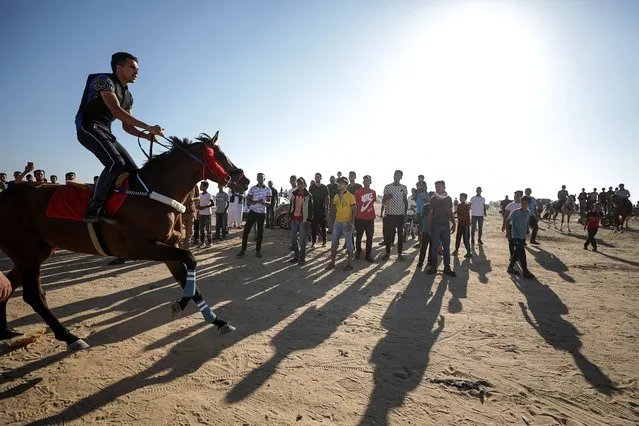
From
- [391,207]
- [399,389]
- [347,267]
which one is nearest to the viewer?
[399,389]

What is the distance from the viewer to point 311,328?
464 cm

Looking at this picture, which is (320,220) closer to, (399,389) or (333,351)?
(333,351)

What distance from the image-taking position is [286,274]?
8141 mm

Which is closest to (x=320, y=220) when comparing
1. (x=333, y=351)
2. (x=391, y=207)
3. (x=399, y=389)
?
(x=391, y=207)

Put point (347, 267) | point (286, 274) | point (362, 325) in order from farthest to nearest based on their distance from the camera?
point (347, 267), point (286, 274), point (362, 325)

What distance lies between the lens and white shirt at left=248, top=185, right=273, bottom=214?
9898 mm

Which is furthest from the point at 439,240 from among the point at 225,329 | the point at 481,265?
the point at 225,329

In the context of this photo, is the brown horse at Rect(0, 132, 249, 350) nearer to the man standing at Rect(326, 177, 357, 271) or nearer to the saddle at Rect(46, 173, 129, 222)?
the saddle at Rect(46, 173, 129, 222)

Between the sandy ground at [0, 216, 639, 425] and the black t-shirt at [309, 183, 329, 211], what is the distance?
439 centimetres

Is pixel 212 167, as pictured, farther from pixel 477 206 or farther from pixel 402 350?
pixel 477 206

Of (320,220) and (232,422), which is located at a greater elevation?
(320,220)

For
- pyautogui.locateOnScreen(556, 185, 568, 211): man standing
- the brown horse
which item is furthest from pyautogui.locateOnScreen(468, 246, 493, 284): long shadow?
pyautogui.locateOnScreen(556, 185, 568, 211): man standing

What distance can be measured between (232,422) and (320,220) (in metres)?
9.40

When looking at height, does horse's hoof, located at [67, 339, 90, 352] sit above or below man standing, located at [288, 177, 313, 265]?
below
